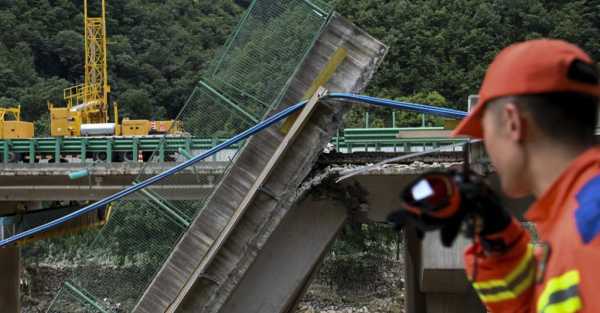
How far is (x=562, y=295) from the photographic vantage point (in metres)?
1.73

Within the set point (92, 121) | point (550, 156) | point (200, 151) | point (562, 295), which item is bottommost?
point (562, 295)

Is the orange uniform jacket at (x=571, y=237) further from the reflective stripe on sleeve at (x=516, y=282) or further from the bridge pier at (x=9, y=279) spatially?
the bridge pier at (x=9, y=279)

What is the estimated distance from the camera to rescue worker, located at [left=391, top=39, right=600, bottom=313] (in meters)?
1.67

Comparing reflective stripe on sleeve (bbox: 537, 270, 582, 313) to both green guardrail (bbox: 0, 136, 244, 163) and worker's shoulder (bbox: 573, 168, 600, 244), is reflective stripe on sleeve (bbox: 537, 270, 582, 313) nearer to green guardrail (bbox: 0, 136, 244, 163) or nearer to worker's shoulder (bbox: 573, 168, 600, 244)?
worker's shoulder (bbox: 573, 168, 600, 244)

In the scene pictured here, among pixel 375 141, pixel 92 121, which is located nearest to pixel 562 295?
pixel 375 141

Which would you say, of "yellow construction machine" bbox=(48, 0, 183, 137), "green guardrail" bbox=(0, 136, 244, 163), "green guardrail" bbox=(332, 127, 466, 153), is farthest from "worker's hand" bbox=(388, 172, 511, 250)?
"yellow construction machine" bbox=(48, 0, 183, 137)

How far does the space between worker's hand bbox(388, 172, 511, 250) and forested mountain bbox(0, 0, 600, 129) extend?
4519 centimetres

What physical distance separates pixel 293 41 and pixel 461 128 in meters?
7.52

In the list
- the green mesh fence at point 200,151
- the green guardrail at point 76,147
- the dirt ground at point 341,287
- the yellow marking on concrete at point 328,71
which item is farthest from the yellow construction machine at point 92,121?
the yellow marking on concrete at point 328,71

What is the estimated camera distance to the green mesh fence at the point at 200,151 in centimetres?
963

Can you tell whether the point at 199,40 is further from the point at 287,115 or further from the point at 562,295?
the point at 562,295

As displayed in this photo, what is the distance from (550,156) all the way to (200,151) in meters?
8.69

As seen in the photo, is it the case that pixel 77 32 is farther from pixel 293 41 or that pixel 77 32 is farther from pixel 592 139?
pixel 592 139

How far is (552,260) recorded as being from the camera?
5.74ft
